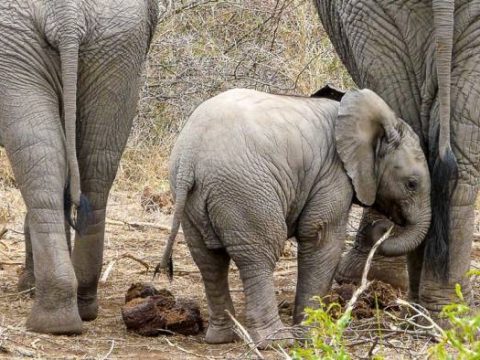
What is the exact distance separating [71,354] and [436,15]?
152cm

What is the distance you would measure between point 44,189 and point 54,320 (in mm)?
430

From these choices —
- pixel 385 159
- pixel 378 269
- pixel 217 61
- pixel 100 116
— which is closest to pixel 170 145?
pixel 217 61

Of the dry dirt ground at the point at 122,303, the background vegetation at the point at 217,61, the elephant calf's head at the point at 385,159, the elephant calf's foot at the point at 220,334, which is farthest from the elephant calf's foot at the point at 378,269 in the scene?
the background vegetation at the point at 217,61

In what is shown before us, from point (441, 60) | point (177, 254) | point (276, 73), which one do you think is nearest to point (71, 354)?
point (441, 60)

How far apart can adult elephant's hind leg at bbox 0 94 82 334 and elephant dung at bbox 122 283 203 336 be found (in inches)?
9.3

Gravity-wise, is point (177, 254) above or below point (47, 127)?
below

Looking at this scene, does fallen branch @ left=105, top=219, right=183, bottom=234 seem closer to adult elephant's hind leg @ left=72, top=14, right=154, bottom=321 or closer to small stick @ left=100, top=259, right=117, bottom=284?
small stick @ left=100, top=259, right=117, bottom=284

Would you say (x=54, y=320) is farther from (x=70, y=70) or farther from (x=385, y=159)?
(x=385, y=159)

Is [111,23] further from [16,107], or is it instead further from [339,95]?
[339,95]

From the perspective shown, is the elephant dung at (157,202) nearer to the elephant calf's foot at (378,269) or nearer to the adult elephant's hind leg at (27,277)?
the elephant calf's foot at (378,269)

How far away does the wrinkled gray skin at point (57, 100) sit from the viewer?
4.19 metres

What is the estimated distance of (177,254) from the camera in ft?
19.9

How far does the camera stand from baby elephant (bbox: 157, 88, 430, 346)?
4.12 meters

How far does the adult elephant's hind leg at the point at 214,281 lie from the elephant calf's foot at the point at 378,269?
3.56 feet
